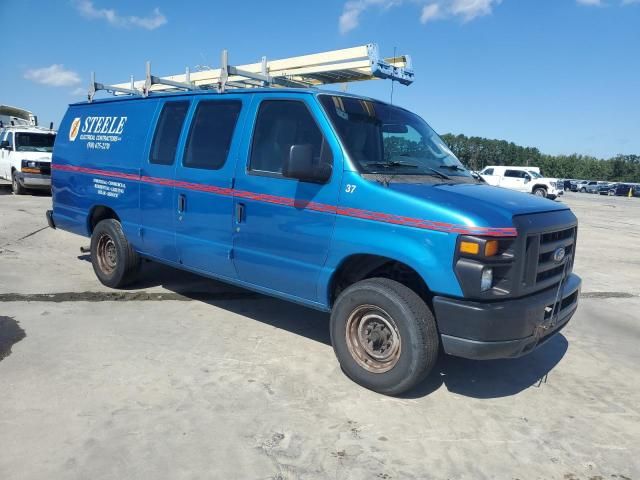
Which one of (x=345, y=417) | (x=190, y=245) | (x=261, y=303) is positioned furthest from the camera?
(x=261, y=303)

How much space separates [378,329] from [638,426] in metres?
1.94

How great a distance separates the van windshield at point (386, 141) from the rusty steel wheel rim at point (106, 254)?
3463mm

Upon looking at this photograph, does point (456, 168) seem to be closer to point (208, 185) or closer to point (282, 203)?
point (282, 203)

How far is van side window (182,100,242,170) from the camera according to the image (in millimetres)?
4824

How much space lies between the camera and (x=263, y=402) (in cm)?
370

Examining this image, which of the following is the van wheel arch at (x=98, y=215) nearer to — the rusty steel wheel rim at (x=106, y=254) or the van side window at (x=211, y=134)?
the rusty steel wheel rim at (x=106, y=254)

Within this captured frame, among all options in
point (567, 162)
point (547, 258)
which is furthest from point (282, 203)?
point (567, 162)

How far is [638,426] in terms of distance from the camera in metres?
3.69

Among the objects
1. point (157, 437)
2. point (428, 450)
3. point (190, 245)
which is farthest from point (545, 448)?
point (190, 245)

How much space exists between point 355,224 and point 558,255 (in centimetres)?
157

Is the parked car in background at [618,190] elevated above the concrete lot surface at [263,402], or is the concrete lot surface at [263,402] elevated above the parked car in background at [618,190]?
the parked car in background at [618,190]

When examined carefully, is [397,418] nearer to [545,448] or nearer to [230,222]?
[545,448]

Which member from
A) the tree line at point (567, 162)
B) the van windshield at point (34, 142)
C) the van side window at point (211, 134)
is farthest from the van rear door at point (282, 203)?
the tree line at point (567, 162)

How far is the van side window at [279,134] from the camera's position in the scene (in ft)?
14.0
